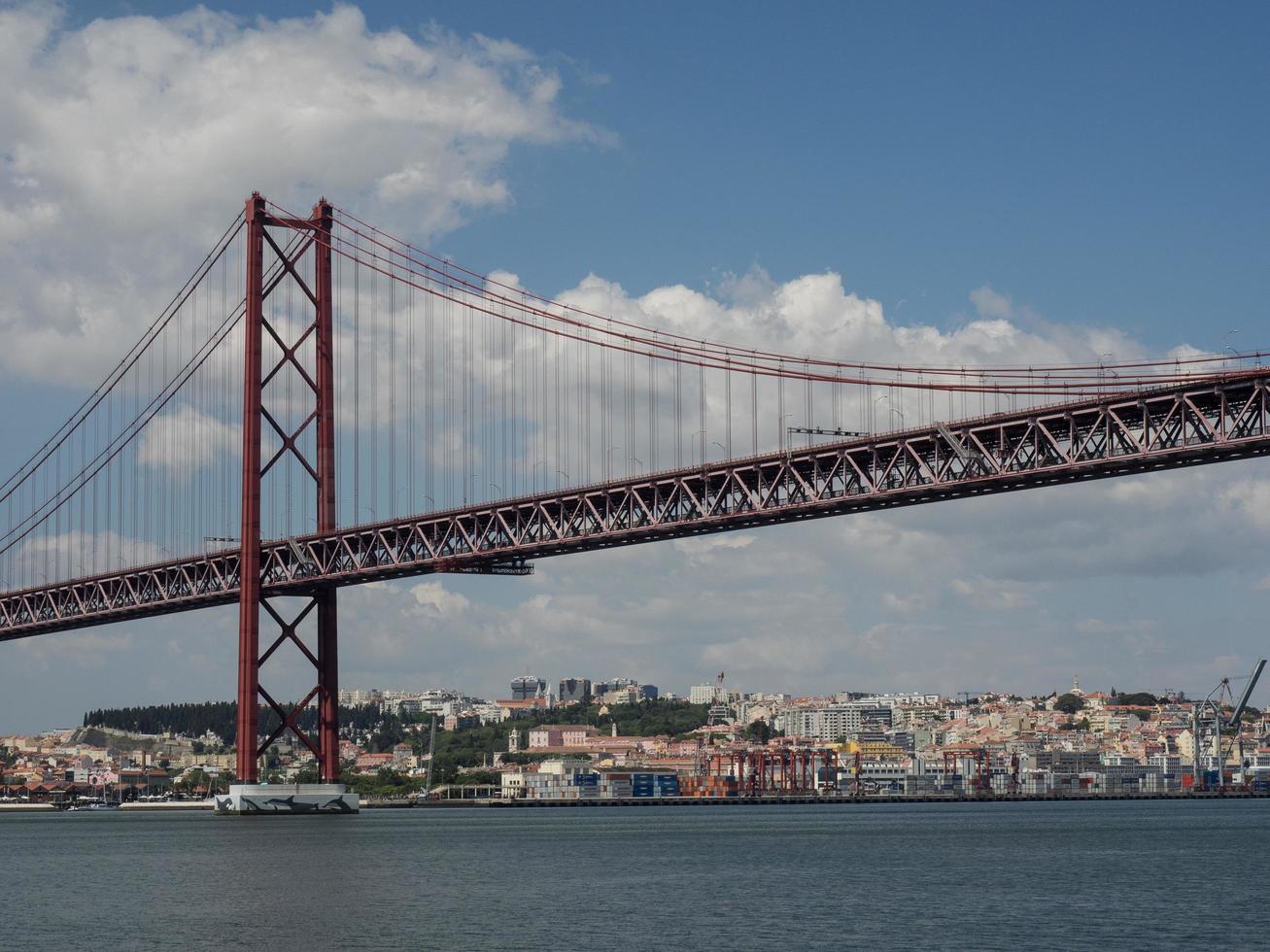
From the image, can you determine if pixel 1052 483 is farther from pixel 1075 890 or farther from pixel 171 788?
pixel 171 788

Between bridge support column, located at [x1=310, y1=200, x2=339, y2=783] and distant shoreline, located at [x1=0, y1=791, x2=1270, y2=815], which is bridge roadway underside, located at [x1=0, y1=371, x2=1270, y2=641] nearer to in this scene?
bridge support column, located at [x1=310, y1=200, x2=339, y2=783]

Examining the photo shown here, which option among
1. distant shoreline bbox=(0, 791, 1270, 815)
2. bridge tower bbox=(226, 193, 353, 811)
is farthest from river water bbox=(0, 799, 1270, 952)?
distant shoreline bbox=(0, 791, 1270, 815)

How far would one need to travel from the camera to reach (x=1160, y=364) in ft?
143

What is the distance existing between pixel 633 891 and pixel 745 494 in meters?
17.8

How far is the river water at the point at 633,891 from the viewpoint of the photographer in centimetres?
2883

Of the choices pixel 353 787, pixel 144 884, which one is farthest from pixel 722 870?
pixel 353 787

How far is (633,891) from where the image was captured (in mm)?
36344

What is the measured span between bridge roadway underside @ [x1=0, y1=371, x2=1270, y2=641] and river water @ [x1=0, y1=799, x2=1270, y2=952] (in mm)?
8236

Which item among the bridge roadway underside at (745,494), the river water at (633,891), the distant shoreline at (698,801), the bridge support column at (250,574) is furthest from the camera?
the distant shoreline at (698,801)

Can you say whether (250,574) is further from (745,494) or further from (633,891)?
(633,891)

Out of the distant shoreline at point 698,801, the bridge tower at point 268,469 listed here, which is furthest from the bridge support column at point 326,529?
the distant shoreline at point 698,801

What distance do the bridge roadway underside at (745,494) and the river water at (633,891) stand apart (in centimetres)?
824

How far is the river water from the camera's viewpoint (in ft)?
94.6

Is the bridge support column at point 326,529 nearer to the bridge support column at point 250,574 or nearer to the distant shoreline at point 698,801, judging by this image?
the bridge support column at point 250,574
